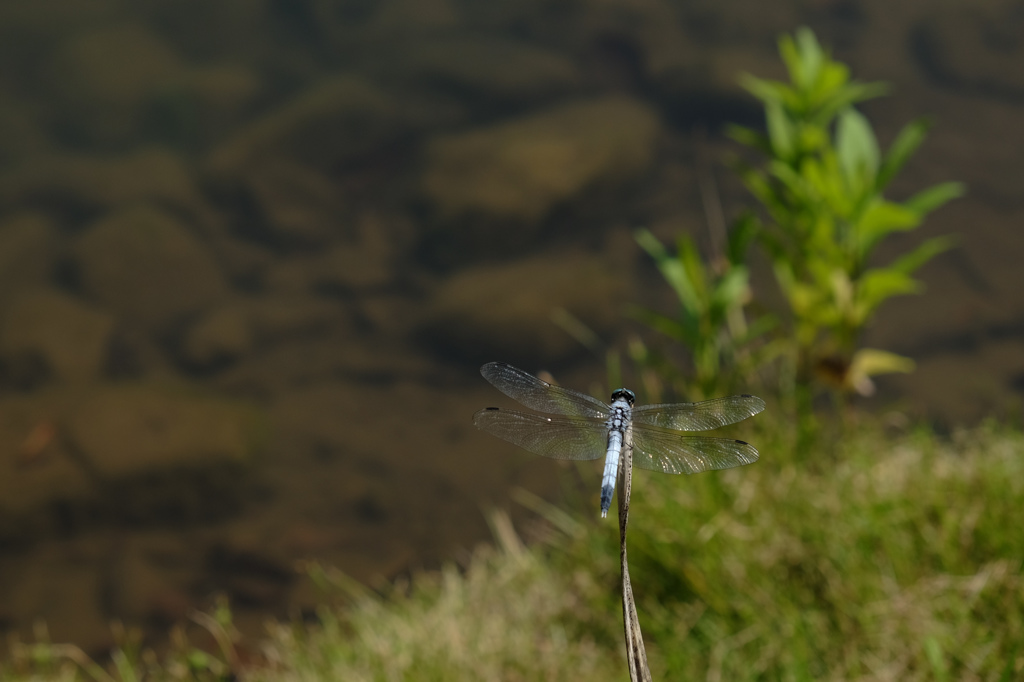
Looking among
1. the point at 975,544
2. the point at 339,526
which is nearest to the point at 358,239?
the point at 339,526

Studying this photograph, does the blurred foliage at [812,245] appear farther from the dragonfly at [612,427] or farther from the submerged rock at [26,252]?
the submerged rock at [26,252]

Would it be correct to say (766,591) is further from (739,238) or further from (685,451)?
(685,451)

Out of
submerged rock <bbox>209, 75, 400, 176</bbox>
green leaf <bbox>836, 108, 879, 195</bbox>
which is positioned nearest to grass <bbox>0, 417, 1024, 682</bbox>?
green leaf <bbox>836, 108, 879, 195</bbox>

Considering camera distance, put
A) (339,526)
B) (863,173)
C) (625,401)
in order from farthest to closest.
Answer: (339,526) → (863,173) → (625,401)

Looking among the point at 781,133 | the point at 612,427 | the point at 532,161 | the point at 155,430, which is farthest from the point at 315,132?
the point at 612,427

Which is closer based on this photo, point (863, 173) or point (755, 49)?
point (863, 173)

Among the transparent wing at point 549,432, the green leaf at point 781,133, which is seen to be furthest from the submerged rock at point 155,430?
the transparent wing at point 549,432

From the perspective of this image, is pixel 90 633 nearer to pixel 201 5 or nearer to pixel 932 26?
→ pixel 201 5
